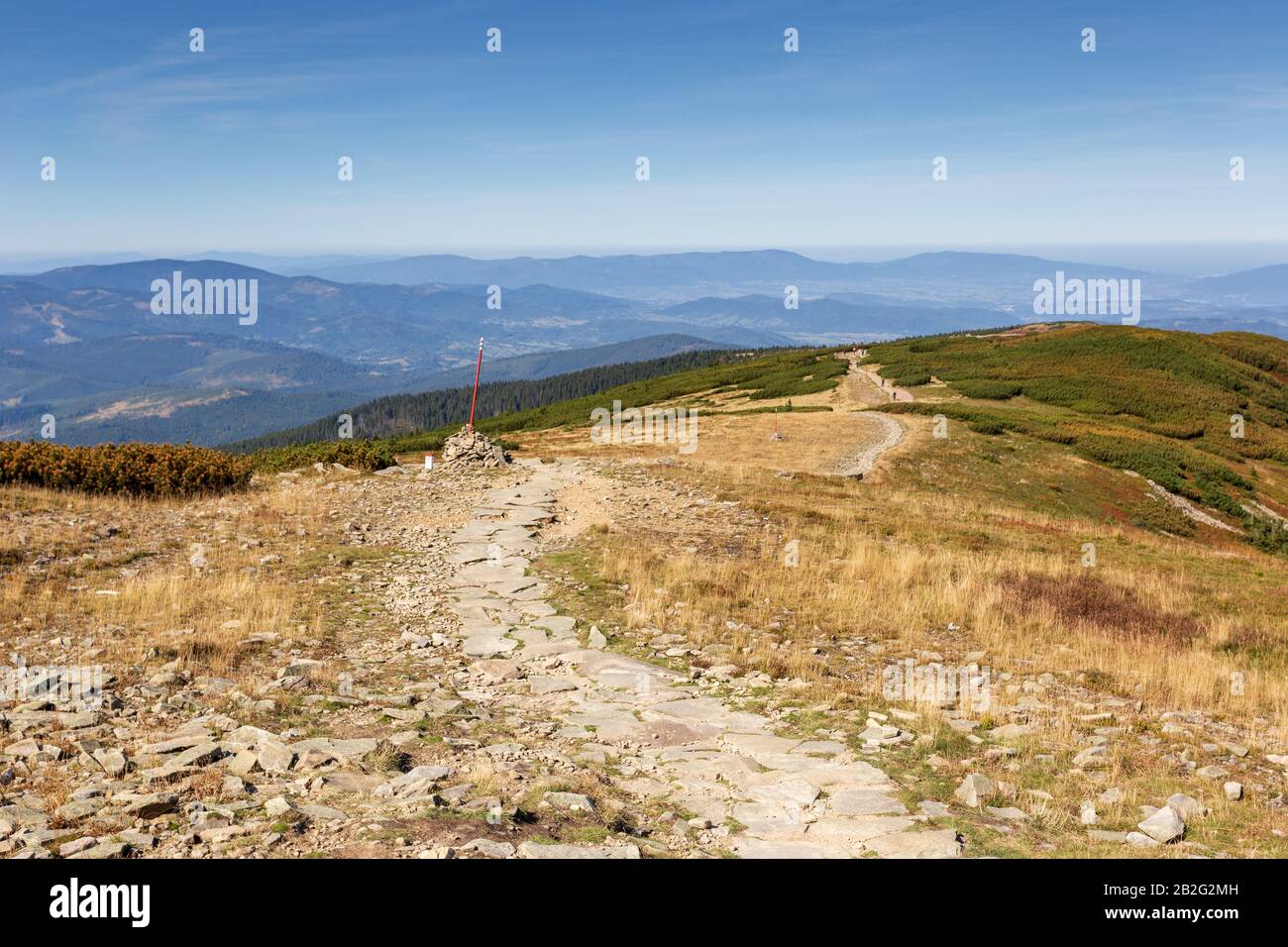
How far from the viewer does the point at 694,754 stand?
29.7 ft

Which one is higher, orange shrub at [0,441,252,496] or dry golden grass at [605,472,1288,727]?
orange shrub at [0,441,252,496]

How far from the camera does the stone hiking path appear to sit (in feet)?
22.6

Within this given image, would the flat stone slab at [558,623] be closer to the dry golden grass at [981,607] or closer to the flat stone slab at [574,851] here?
the dry golden grass at [981,607]

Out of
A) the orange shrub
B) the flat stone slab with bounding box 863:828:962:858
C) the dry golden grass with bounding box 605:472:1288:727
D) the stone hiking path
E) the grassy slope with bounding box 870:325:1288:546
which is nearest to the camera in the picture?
the flat stone slab with bounding box 863:828:962:858

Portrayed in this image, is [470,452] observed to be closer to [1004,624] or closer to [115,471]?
[115,471]

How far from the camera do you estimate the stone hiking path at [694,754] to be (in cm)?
689

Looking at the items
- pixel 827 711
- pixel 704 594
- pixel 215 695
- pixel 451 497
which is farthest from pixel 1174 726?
pixel 451 497

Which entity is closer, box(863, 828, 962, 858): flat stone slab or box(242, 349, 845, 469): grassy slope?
box(863, 828, 962, 858): flat stone slab

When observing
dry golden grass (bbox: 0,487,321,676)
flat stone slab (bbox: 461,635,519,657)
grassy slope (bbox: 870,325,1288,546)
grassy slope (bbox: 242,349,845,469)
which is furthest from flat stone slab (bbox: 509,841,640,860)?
grassy slope (bbox: 242,349,845,469)

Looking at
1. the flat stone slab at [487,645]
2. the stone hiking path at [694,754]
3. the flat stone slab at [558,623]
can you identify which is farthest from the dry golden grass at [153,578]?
the flat stone slab at [558,623]

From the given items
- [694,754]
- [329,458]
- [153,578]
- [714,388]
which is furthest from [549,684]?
[714,388]

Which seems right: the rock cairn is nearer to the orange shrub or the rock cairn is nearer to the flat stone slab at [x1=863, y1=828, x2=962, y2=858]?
the orange shrub
